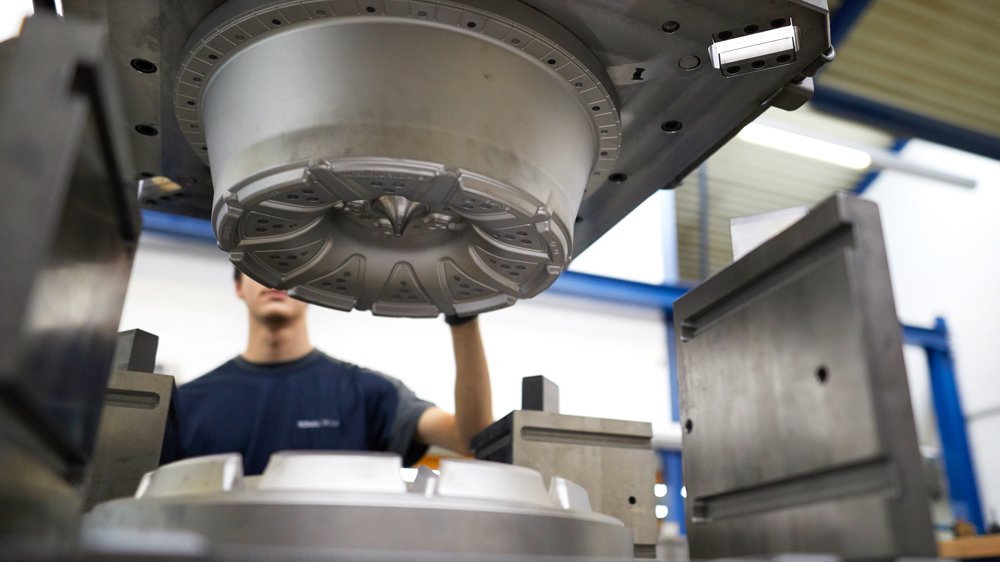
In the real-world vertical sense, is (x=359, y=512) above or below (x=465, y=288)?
below

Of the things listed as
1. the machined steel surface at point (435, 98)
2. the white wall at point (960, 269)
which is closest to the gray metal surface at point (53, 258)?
the machined steel surface at point (435, 98)

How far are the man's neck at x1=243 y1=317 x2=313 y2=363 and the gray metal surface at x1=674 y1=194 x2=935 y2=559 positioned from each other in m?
1.47

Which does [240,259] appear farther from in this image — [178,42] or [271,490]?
[271,490]

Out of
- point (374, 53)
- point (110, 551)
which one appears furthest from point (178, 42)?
point (110, 551)

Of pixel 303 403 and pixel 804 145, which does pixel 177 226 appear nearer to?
pixel 303 403

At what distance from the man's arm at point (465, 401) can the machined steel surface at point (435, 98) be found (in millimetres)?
748

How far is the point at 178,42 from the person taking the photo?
0.83m

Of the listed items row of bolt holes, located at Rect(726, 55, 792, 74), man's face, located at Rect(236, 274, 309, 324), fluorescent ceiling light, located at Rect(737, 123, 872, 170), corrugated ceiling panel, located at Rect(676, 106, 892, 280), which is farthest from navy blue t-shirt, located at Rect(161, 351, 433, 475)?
corrugated ceiling panel, located at Rect(676, 106, 892, 280)

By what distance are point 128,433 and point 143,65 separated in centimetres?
45

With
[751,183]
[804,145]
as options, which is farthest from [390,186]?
[751,183]

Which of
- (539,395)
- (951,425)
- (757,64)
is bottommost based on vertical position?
(539,395)

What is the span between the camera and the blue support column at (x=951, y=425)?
5.98 metres

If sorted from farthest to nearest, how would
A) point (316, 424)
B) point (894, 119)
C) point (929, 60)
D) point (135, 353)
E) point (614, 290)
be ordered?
point (929, 60), point (894, 119), point (614, 290), point (316, 424), point (135, 353)

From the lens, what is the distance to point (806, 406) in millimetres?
725
